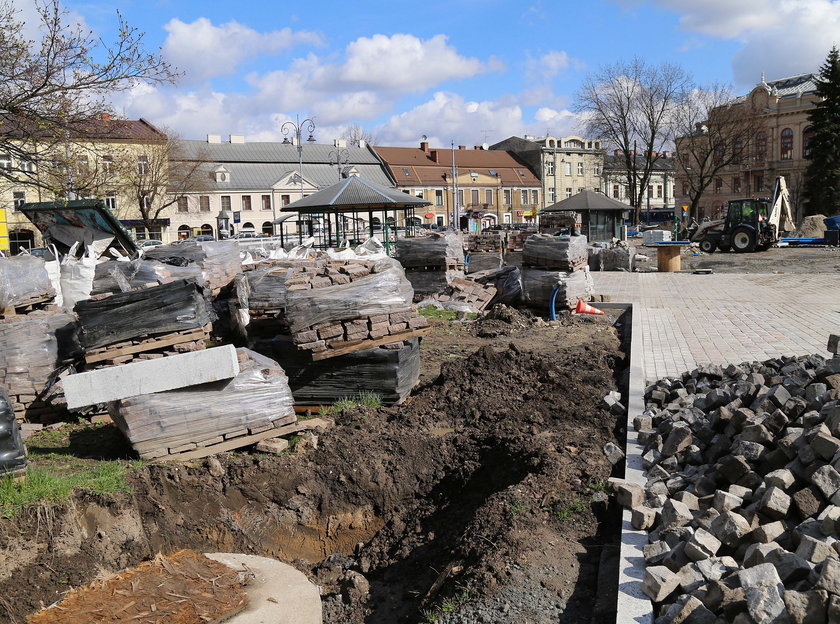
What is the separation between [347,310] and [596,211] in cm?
2506

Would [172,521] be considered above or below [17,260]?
Result: below

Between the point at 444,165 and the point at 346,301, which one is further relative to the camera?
the point at 444,165

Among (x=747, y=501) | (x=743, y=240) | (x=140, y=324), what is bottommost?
(x=747, y=501)

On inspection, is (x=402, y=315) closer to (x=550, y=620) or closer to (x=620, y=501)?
(x=620, y=501)

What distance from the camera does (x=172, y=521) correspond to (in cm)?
540

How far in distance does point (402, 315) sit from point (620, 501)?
337 cm

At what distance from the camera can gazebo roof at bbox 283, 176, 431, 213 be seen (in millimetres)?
19562

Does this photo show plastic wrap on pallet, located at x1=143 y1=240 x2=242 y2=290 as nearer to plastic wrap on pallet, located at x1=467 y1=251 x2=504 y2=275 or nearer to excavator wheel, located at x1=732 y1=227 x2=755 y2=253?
plastic wrap on pallet, located at x1=467 y1=251 x2=504 y2=275

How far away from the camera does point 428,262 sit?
14.5 m

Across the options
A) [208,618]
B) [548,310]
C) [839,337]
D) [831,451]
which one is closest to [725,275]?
[548,310]

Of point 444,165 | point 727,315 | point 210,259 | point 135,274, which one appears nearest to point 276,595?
point 135,274

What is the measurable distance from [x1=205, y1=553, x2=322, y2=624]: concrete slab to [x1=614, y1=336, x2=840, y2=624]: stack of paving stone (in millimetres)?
1969

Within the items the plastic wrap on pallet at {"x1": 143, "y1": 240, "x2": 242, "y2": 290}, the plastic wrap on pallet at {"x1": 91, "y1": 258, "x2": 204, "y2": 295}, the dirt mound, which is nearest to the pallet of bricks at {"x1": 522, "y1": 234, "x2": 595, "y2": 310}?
the plastic wrap on pallet at {"x1": 143, "y1": 240, "x2": 242, "y2": 290}

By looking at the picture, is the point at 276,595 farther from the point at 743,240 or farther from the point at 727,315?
the point at 743,240
